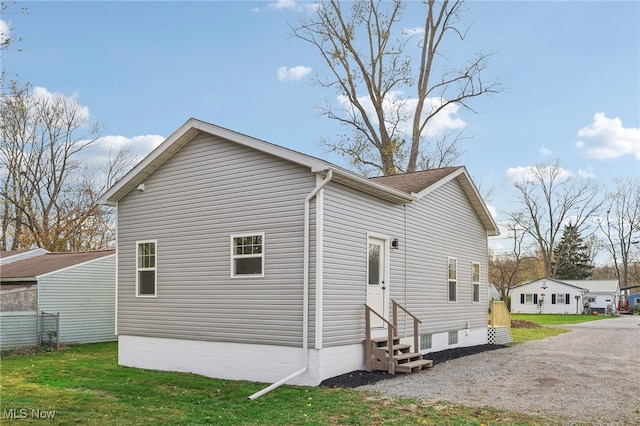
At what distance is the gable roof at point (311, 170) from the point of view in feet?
32.7

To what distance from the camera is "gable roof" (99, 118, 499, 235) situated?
9961 mm

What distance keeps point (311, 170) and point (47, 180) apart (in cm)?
2577

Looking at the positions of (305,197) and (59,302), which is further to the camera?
(59,302)

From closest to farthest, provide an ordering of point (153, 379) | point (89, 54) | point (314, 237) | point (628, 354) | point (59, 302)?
1. point (314, 237)
2. point (153, 379)
3. point (628, 354)
4. point (59, 302)
5. point (89, 54)

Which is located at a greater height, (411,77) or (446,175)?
(411,77)

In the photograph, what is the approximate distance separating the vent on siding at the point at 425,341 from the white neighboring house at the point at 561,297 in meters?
37.1

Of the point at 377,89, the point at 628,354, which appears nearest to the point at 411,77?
the point at 377,89

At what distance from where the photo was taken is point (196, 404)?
27.1ft

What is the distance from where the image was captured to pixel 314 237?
9.74m

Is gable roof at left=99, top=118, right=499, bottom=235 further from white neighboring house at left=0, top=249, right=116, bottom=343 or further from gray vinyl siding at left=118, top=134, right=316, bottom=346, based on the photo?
white neighboring house at left=0, top=249, right=116, bottom=343

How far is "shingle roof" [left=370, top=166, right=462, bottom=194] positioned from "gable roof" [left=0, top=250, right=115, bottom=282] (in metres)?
10.2

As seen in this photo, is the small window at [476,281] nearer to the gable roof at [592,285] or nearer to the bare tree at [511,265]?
the bare tree at [511,265]

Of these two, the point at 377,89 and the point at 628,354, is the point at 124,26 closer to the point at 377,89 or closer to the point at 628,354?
the point at 377,89

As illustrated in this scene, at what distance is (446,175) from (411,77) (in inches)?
505
